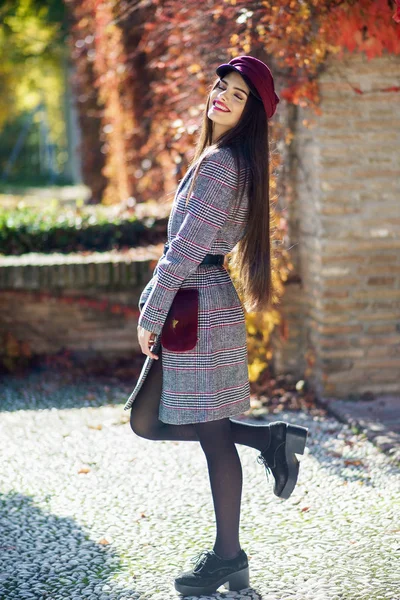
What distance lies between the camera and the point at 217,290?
9.36 ft

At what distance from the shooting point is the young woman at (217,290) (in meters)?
2.74

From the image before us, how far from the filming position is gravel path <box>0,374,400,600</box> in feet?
9.75

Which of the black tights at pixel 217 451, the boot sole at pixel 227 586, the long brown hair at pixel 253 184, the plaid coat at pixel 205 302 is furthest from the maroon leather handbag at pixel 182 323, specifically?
the boot sole at pixel 227 586

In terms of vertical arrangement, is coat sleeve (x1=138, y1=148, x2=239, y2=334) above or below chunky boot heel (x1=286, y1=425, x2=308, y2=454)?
above

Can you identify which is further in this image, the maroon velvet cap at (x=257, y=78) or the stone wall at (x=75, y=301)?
the stone wall at (x=75, y=301)

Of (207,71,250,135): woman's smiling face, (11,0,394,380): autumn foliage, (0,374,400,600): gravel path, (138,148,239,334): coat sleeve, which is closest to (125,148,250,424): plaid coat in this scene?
(138,148,239,334): coat sleeve

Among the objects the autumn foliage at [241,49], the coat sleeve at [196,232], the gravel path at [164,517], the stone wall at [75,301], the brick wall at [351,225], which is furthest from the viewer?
the stone wall at [75,301]

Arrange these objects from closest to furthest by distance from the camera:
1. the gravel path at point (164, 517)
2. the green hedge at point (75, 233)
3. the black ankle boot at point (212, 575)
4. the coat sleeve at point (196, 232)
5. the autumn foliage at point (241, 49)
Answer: the coat sleeve at point (196, 232), the black ankle boot at point (212, 575), the gravel path at point (164, 517), the autumn foliage at point (241, 49), the green hedge at point (75, 233)

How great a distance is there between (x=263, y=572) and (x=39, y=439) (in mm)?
1946

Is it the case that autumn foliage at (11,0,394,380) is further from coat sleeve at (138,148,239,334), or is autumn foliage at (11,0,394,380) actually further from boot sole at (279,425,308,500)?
boot sole at (279,425,308,500)

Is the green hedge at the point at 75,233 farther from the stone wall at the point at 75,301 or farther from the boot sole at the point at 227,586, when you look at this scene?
the boot sole at the point at 227,586

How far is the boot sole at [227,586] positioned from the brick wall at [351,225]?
2.29m

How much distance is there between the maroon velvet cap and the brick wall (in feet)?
6.78

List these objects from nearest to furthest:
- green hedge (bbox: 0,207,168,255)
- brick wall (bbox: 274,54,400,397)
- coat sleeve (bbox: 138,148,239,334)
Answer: coat sleeve (bbox: 138,148,239,334)
brick wall (bbox: 274,54,400,397)
green hedge (bbox: 0,207,168,255)
